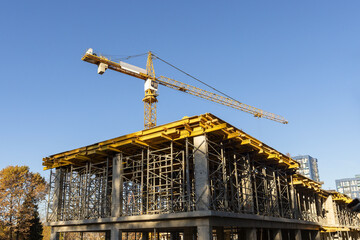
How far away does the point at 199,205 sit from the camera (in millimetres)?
22141

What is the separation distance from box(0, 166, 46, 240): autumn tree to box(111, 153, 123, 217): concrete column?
969 inches

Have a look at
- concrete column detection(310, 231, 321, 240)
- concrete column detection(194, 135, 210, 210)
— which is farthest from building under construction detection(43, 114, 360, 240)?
concrete column detection(310, 231, 321, 240)

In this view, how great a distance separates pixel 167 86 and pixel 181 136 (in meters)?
39.1

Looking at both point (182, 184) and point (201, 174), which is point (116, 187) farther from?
point (201, 174)

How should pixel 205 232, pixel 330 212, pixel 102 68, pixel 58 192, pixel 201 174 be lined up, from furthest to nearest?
pixel 102 68 < pixel 330 212 < pixel 58 192 < pixel 201 174 < pixel 205 232

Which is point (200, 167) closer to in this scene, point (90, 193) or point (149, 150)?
point (149, 150)

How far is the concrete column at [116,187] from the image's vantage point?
27.2 meters

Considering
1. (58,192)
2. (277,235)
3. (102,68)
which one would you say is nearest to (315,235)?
(277,235)

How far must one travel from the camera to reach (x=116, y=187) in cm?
2797

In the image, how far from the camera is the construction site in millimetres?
23219

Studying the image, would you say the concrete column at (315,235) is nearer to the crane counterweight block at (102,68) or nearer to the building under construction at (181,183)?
the building under construction at (181,183)

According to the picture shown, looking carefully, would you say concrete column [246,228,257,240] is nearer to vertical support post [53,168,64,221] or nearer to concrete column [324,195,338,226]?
vertical support post [53,168,64,221]

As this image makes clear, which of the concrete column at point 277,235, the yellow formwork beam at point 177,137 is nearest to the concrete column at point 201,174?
the yellow formwork beam at point 177,137

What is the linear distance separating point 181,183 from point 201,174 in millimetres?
2462
